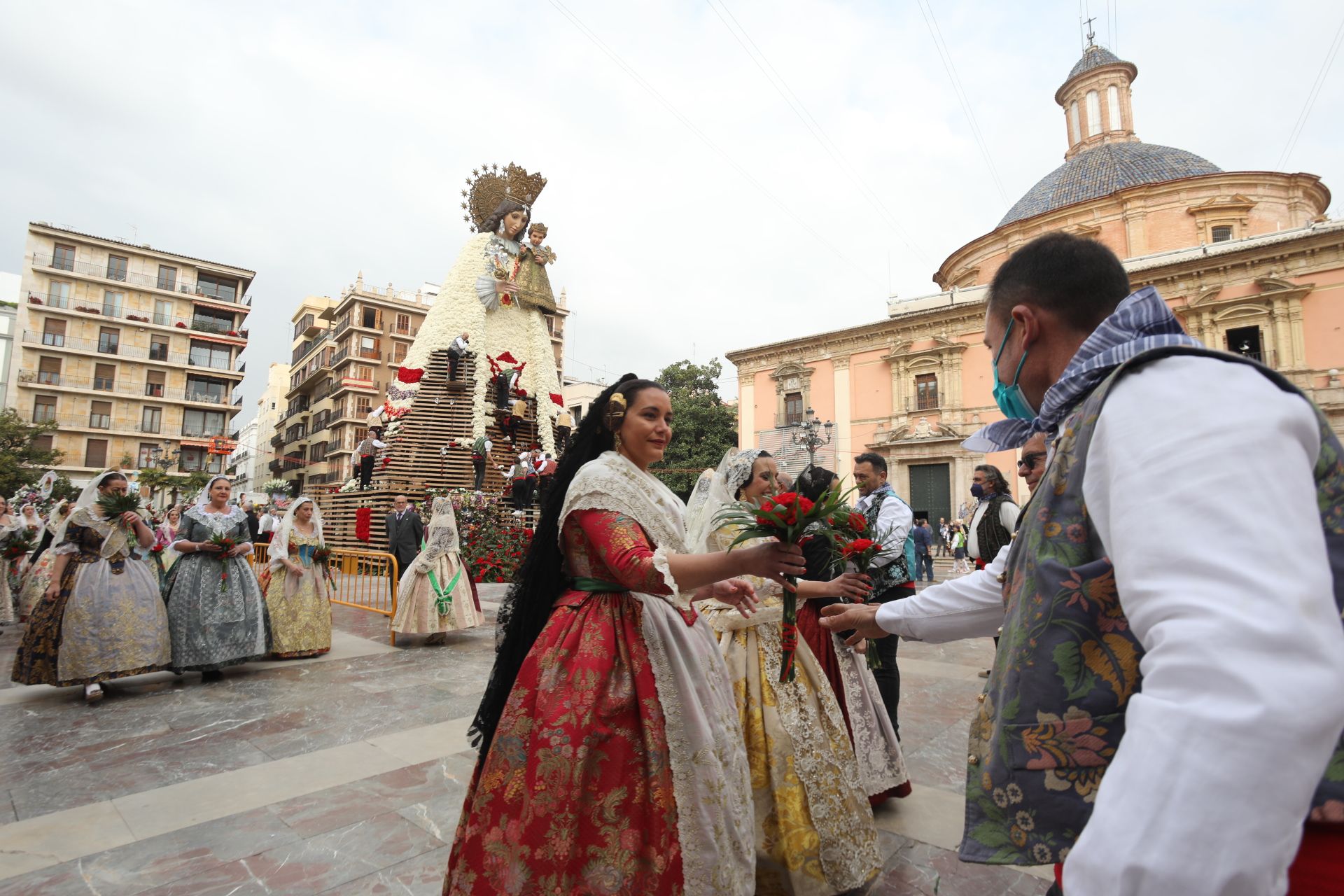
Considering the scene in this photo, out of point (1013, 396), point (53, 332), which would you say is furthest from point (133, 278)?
point (1013, 396)

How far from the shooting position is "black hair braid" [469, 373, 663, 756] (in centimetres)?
224

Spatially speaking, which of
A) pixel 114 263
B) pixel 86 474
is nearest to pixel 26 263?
pixel 114 263

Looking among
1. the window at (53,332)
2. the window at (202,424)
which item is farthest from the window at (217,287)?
the window at (202,424)

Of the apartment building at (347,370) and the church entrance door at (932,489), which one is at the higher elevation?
the apartment building at (347,370)

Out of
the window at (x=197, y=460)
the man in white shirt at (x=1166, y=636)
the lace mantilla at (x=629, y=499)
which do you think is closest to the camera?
the man in white shirt at (x=1166, y=636)

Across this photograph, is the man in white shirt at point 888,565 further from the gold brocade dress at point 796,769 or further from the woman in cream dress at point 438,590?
the woman in cream dress at point 438,590

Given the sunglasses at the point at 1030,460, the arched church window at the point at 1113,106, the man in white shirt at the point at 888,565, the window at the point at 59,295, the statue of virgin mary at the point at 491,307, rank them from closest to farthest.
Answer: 1. the man in white shirt at the point at 888,565
2. the sunglasses at the point at 1030,460
3. the statue of virgin mary at the point at 491,307
4. the arched church window at the point at 1113,106
5. the window at the point at 59,295

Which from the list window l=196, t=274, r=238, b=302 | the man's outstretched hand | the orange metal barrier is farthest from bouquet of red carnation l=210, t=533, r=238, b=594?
window l=196, t=274, r=238, b=302

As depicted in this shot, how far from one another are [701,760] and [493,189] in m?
17.6

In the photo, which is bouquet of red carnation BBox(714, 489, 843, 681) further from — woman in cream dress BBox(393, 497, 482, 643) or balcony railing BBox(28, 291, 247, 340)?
balcony railing BBox(28, 291, 247, 340)

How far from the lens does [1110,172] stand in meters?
26.2

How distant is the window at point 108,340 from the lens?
41.1 m

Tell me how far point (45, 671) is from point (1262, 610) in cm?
742

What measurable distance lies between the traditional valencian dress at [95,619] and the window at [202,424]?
151ft
